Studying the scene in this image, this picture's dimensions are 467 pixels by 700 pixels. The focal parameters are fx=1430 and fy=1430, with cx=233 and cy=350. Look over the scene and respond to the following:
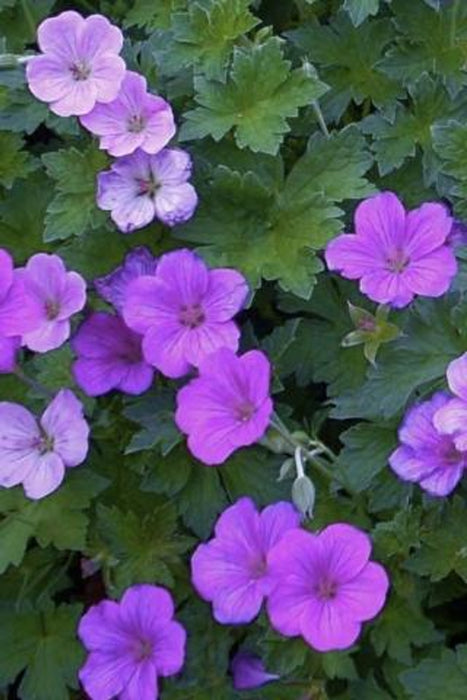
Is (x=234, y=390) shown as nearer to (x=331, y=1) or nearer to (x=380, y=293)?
(x=380, y=293)

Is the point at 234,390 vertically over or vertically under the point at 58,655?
over

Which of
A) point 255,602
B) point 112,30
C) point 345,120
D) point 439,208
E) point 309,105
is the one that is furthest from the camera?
point 345,120

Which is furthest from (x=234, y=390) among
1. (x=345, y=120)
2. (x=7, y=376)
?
(x=345, y=120)

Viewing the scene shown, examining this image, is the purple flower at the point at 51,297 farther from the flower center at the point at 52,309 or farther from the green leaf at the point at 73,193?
the green leaf at the point at 73,193

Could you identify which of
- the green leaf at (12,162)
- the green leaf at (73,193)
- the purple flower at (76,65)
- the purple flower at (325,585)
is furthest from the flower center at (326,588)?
the green leaf at (12,162)

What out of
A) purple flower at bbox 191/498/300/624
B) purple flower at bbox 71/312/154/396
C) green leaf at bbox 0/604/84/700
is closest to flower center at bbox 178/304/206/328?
purple flower at bbox 71/312/154/396
